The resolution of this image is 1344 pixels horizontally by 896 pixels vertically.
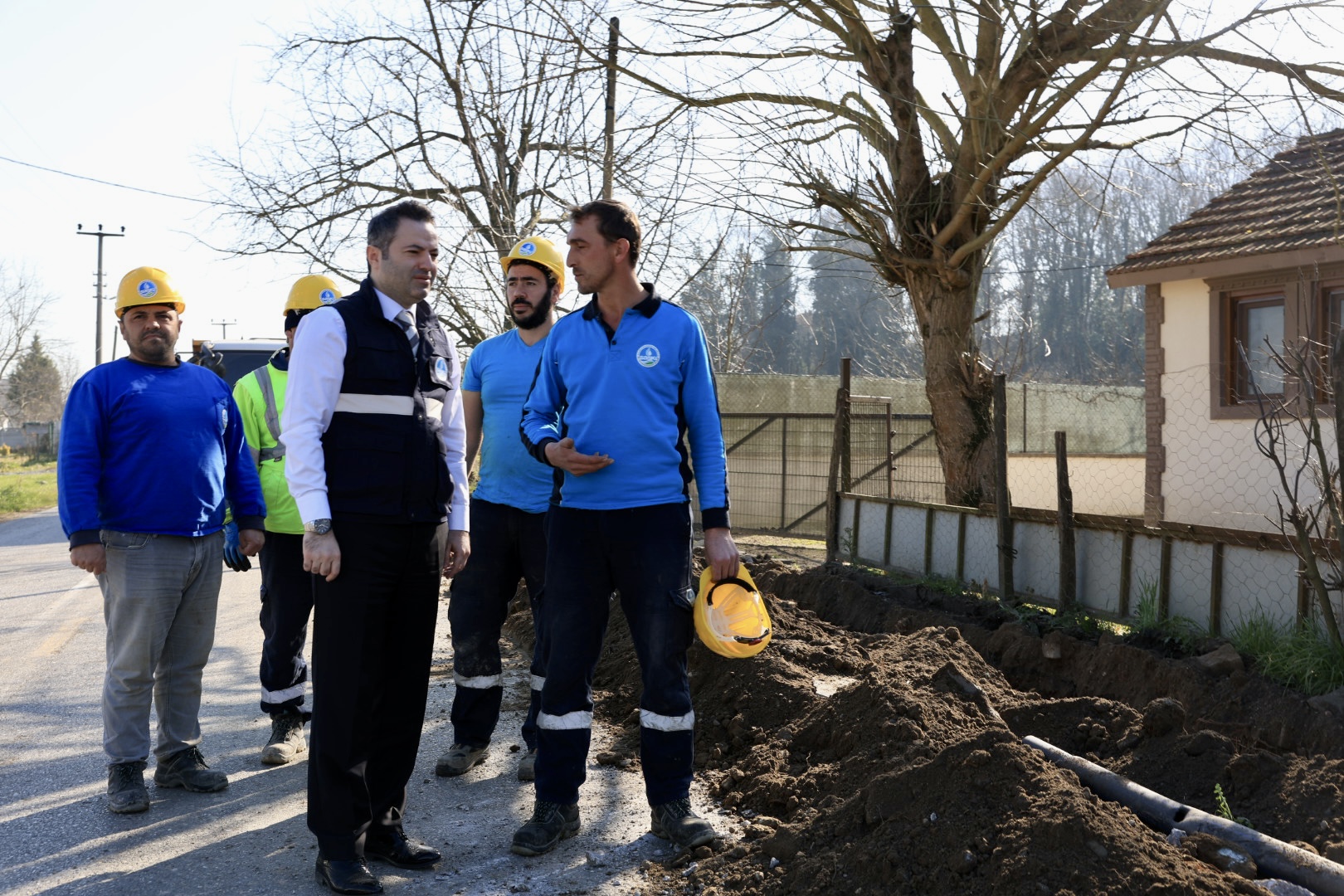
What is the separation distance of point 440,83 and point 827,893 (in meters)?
14.8

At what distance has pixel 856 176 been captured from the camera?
387 inches

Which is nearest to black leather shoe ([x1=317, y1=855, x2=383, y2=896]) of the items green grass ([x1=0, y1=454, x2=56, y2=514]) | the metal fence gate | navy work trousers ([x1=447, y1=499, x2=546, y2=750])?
navy work trousers ([x1=447, y1=499, x2=546, y2=750])

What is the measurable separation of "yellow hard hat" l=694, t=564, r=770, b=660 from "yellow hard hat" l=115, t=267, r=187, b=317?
2.57 m

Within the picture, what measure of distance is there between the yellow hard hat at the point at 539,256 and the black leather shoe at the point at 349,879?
2710 millimetres

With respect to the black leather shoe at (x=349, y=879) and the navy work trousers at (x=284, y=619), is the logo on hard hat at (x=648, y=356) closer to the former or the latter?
the black leather shoe at (x=349, y=879)

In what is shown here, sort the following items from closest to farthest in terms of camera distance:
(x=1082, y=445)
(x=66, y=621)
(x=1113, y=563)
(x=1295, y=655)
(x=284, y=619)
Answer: (x=284, y=619)
(x=1295, y=655)
(x=1113, y=563)
(x=66, y=621)
(x=1082, y=445)

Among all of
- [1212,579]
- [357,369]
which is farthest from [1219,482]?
[357,369]

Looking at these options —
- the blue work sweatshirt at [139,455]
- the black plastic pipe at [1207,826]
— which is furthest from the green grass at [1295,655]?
the blue work sweatshirt at [139,455]

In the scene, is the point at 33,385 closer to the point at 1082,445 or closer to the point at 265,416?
the point at 1082,445

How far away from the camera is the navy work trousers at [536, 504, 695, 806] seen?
13.2 ft

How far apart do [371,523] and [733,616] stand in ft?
4.41

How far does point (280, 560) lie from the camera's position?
517cm

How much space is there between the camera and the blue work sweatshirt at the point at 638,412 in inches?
159

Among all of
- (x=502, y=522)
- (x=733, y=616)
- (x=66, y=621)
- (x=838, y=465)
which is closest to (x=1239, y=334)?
(x=838, y=465)
